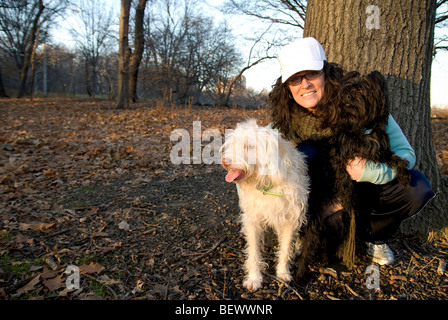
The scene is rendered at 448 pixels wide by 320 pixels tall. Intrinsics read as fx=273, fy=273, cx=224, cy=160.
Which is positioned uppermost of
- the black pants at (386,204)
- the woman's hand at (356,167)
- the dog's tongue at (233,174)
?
the woman's hand at (356,167)

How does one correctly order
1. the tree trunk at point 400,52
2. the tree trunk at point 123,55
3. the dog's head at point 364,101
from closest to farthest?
the dog's head at point 364,101 → the tree trunk at point 400,52 → the tree trunk at point 123,55

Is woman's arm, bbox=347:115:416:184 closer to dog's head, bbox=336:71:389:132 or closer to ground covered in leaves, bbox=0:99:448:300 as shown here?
dog's head, bbox=336:71:389:132

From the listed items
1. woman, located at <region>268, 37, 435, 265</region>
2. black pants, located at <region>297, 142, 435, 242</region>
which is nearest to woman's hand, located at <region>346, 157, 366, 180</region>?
woman, located at <region>268, 37, 435, 265</region>

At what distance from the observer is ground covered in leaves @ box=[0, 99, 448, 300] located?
2.17m

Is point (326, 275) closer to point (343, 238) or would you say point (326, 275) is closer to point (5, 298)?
point (343, 238)

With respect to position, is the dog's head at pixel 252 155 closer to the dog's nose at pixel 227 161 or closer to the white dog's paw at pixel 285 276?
the dog's nose at pixel 227 161

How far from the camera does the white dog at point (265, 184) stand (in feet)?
6.79

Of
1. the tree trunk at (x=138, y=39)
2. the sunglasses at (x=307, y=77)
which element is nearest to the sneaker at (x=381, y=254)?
the sunglasses at (x=307, y=77)

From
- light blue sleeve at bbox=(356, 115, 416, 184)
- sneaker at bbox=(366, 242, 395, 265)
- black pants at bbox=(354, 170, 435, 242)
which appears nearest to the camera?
light blue sleeve at bbox=(356, 115, 416, 184)

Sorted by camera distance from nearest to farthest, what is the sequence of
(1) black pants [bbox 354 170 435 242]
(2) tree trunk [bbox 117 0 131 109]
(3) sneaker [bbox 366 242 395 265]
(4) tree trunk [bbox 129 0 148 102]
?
1. (1) black pants [bbox 354 170 435 242]
2. (3) sneaker [bbox 366 242 395 265]
3. (2) tree trunk [bbox 117 0 131 109]
4. (4) tree trunk [bbox 129 0 148 102]

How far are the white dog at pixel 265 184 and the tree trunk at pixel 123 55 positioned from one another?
11694 millimetres

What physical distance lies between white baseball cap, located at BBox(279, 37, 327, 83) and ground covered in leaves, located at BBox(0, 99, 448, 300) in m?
1.73

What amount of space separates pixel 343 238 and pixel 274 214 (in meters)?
0.70

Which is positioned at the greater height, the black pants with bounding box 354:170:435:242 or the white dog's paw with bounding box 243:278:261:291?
the black pants with bounding box 354:170:435:242
